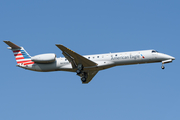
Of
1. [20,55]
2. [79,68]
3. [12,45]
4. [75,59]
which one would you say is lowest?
[79,68]

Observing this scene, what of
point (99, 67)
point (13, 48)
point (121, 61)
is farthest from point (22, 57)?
point (121, 61)

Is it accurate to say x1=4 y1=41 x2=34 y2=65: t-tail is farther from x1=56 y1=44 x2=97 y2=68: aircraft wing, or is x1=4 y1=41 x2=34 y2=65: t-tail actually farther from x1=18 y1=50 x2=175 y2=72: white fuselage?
x1=18 y1=50 x2=175 y2=72: white fuselage

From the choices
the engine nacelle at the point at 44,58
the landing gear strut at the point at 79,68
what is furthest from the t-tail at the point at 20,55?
the landing gear strut at the point at 79,68

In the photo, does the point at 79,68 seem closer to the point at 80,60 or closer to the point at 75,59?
the point at 80,60

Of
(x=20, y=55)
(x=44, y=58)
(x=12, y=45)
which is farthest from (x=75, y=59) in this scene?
(x=12, y=45)

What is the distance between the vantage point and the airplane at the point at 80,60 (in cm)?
3067

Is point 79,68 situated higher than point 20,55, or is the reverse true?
point 20,55

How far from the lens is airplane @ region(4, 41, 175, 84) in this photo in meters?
30.7

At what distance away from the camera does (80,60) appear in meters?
30.9

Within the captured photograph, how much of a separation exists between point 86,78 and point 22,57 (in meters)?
8.35

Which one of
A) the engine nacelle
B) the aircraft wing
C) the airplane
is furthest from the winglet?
the aircraft wing

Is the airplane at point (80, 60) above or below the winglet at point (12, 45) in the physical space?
below

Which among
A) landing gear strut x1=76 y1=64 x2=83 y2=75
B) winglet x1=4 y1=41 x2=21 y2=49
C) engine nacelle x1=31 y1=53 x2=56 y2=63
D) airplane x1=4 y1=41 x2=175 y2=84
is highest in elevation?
winglet x1=4 y1=41 x2=21 y2=49

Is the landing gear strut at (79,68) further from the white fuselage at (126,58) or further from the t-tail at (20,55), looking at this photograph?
the t-tail at (20,55)
